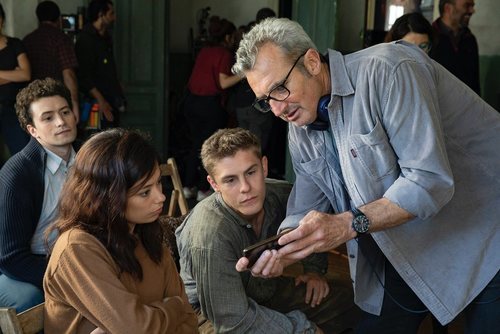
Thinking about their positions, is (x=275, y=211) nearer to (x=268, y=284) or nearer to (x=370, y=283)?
(x=268, y=284)

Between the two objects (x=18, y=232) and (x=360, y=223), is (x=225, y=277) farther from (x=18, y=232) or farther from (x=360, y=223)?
(x=18, y=232)

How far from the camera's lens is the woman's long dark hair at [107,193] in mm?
1986

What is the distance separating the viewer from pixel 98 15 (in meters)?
5.51

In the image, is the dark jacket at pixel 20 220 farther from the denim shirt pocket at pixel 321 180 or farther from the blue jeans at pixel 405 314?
the blue jeans at pixel 405 314

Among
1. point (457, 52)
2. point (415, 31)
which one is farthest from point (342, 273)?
point (457, 52)

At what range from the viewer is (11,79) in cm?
476

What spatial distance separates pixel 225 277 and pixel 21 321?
2.34 feet

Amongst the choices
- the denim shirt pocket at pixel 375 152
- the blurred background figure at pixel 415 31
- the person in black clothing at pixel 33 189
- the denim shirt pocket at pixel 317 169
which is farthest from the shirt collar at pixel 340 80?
the blurred background figure at pixel 415 31

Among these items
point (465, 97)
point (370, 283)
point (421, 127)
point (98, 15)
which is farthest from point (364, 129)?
point (98, 15)

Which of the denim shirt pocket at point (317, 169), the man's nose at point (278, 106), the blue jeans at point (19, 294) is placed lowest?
the blue jeans at point (19, 294)

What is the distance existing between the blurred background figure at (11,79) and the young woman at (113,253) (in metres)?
2.98

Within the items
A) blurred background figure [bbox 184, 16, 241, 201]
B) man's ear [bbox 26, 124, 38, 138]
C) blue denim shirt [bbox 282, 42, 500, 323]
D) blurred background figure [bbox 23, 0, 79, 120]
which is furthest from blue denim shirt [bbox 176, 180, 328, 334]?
blurred background figure [bbox 184, 16, 241, 201]

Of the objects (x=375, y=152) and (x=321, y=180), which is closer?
(x=375, y=152)

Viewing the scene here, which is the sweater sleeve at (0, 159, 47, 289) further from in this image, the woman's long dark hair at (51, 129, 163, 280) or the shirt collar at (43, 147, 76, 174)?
the woman's long dark hair at (51, 129, 163, 280)
